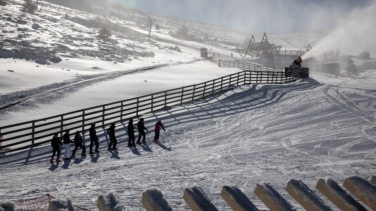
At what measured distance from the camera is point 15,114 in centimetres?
2316

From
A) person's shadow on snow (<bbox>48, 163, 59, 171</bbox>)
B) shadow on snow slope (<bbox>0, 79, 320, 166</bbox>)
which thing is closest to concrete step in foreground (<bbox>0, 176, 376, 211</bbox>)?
person's shadow on snow (<bbox>48, 163, 59, 171</bbox>)

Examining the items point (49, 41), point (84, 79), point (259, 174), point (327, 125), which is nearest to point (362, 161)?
point (259, 174)

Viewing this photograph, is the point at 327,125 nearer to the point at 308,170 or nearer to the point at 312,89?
the point at 308,170

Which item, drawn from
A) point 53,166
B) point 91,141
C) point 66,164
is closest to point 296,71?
point 91,141

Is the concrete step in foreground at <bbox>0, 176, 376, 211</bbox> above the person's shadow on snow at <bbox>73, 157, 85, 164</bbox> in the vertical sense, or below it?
above

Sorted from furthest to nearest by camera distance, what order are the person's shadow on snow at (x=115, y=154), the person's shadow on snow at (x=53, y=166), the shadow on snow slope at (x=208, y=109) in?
1. the shadow on snow slope at (x=208, y=109)
2. the person's shadow on snow at (x=115, y=154)
3. the person's shadow on snow at (x=53, y=166)

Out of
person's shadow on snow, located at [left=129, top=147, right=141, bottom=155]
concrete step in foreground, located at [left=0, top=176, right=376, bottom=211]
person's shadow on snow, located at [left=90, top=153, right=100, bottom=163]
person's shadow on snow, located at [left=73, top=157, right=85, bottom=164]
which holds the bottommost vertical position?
person's shadow on snow, located at [left=73, top=157, right=85, bottom=164]

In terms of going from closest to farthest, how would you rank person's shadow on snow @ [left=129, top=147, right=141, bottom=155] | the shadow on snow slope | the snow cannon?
the shadow on snow slope < person's shadow on snow @ [left=129, top=147, right=141, bottom=155] < the snow cannon

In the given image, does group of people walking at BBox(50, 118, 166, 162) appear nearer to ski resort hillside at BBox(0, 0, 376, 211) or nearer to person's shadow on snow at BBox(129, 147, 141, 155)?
ski resort hillside at BBox(0, 0, 376, 211)

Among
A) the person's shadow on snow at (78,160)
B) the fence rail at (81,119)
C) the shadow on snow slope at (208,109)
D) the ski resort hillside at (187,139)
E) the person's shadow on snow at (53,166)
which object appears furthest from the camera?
the fence rail at (81,119)

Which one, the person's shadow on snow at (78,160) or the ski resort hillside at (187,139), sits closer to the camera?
the ski resort hillside at (187,139)

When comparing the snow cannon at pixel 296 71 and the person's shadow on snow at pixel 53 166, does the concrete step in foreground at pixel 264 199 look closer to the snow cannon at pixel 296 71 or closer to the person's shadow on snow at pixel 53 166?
the person's shadow on snow at pixel 53 166

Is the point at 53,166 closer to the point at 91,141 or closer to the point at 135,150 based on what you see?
the point at 91,141

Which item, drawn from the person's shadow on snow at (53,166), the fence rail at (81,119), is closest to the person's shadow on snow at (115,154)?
the person's shadow on snow at (53,166)
